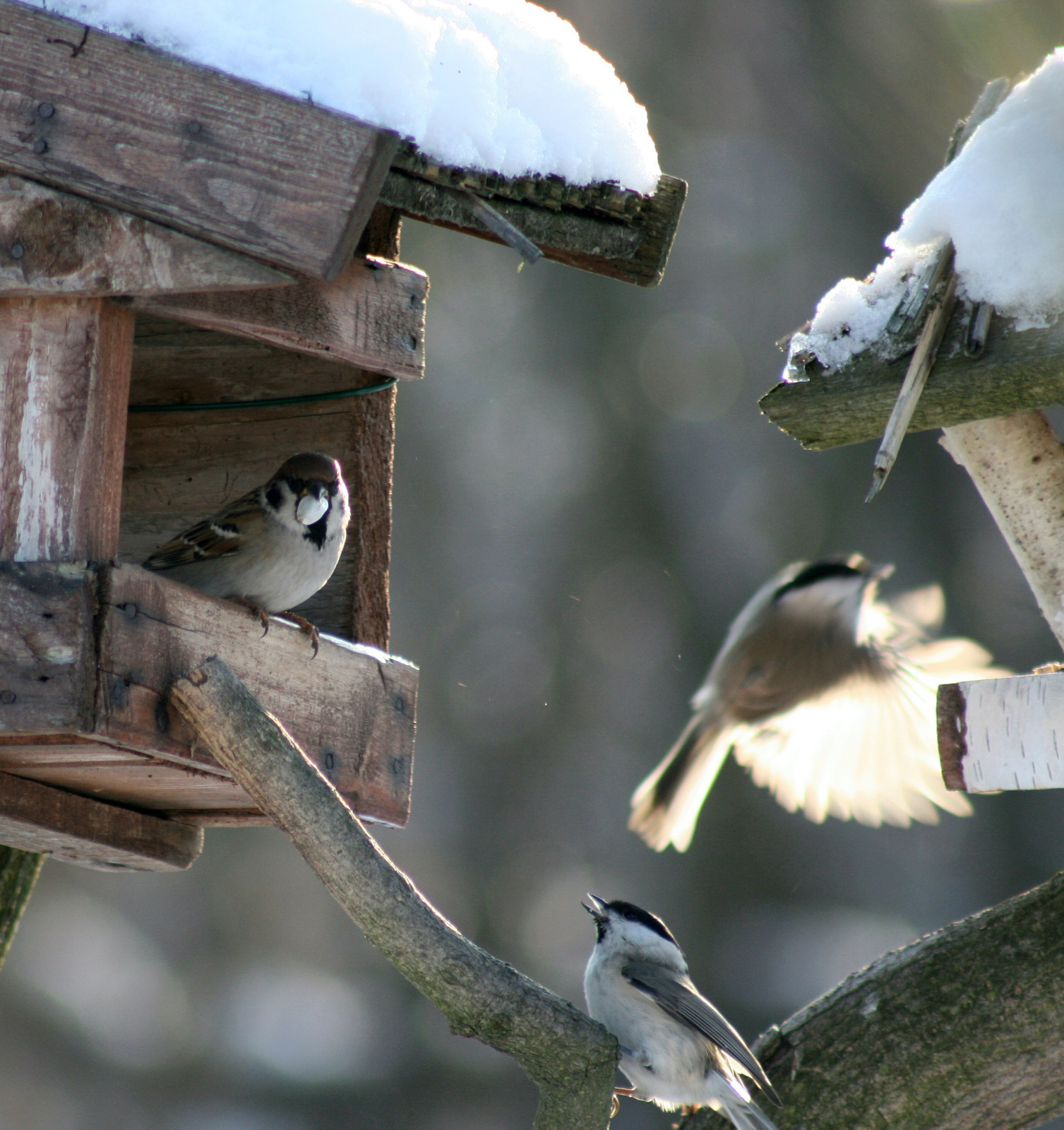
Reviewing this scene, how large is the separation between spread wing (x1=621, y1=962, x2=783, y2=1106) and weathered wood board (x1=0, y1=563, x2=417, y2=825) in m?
0.70

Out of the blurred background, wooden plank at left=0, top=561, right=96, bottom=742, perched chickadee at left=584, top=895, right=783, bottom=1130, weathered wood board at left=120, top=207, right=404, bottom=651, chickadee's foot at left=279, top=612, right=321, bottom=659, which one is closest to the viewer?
wooden plank at left=0, top=561, right=96, bottom=742

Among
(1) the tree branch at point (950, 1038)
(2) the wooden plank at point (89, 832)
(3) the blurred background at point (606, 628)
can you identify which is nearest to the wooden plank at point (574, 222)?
(2) the wooden plank at point (89, 832)

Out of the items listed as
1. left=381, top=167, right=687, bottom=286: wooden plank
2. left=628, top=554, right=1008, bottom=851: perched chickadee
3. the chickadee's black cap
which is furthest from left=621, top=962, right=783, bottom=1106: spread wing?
left=381, top=167, right=687, bottom=286: wooden plank

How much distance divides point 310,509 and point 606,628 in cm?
478

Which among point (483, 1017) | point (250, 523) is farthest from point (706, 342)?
point (483, 1017)

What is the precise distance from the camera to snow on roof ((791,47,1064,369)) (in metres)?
1.59

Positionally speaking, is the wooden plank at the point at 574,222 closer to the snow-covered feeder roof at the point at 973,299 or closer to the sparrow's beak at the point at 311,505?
the snow-covered feeder roof at the point at 973,299

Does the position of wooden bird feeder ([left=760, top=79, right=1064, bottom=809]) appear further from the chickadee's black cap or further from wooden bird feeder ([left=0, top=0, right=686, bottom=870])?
the chickadee's black cap

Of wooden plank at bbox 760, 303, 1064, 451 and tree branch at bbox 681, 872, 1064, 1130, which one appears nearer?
wooden plank at bbox 760, 303, 1064, 451

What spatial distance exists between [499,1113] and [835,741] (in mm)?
3828

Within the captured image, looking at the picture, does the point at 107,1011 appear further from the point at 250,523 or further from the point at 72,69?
the point at 72,69

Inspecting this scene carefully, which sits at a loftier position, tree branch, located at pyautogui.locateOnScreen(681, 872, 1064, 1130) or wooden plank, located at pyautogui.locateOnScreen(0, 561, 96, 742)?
wooden plank, located at pyautogui.locateOnScreen(0, 561, 96, 742)

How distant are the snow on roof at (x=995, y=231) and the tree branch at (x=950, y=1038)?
850 millimetres

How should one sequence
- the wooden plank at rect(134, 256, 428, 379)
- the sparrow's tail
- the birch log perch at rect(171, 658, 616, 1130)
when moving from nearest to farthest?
the birch log perch at rect(171, 658, 616, 1130)
the wooden plank at rect(134, 256, 428, 379)
the sparrow's tail
